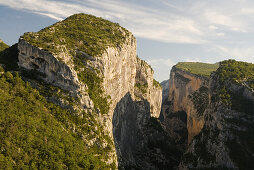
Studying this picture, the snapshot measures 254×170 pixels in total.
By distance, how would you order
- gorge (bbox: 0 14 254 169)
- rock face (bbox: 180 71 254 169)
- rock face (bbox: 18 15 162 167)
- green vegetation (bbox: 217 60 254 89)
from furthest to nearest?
green vegetation (bbox: 217 60 254 89) < rock face (bbox: 180 71 254 169) < rock face (bbox: 18 15 162 167) < gorge (bbox: 0 14 254 169)

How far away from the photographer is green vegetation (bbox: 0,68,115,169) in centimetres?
3334

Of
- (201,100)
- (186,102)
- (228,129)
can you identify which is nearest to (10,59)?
(228,129)

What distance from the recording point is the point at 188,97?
4754 inches

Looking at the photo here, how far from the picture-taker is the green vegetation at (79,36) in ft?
173

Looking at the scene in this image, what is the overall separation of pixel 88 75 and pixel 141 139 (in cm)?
4617

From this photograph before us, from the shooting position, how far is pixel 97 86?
57.8 metres

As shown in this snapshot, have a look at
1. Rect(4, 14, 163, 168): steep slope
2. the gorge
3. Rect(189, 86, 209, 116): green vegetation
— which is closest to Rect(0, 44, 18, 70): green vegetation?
the gorge

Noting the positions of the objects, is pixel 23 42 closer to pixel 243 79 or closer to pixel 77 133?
pixel 77 133

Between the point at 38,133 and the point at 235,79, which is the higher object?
the point at 235,79

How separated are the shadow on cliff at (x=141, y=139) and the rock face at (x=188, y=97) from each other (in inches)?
550

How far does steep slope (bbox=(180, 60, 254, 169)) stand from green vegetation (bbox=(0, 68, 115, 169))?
32509 millimetres

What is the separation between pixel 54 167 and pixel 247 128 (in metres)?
51.9

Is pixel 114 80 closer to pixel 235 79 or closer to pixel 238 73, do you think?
pixel 235 79

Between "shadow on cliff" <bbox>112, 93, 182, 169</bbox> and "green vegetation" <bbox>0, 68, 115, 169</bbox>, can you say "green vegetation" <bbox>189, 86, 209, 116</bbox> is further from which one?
"green vegetation" <bbox>0, 68, 115, 169</bbox>
